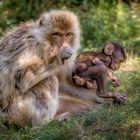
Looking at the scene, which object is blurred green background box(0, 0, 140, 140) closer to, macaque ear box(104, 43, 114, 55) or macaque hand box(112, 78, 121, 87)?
macaque hand box(112, 78, 121, 87)

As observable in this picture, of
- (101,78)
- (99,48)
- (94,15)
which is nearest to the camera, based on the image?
(101,78)

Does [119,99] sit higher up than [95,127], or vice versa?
[119,99]

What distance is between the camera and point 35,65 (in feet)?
24.6

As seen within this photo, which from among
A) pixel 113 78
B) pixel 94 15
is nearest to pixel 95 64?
pixel 113 78

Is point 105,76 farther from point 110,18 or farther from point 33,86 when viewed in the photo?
point 110,18

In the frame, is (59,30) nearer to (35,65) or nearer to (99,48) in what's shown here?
(35,65)

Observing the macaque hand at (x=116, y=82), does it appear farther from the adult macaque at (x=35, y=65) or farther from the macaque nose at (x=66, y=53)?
the macaque nose at (x=66, y=53)

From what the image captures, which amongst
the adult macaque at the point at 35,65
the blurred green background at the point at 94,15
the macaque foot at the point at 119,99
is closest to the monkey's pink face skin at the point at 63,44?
the adult macaque at the point at 35,65

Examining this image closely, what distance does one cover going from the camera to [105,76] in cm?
786

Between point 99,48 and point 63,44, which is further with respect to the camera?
point 99,48

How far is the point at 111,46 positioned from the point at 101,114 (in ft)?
3.58

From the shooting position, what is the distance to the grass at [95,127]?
6887 mm

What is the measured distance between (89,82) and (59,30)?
2.67ft

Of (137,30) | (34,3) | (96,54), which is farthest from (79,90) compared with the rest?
(34,3)
